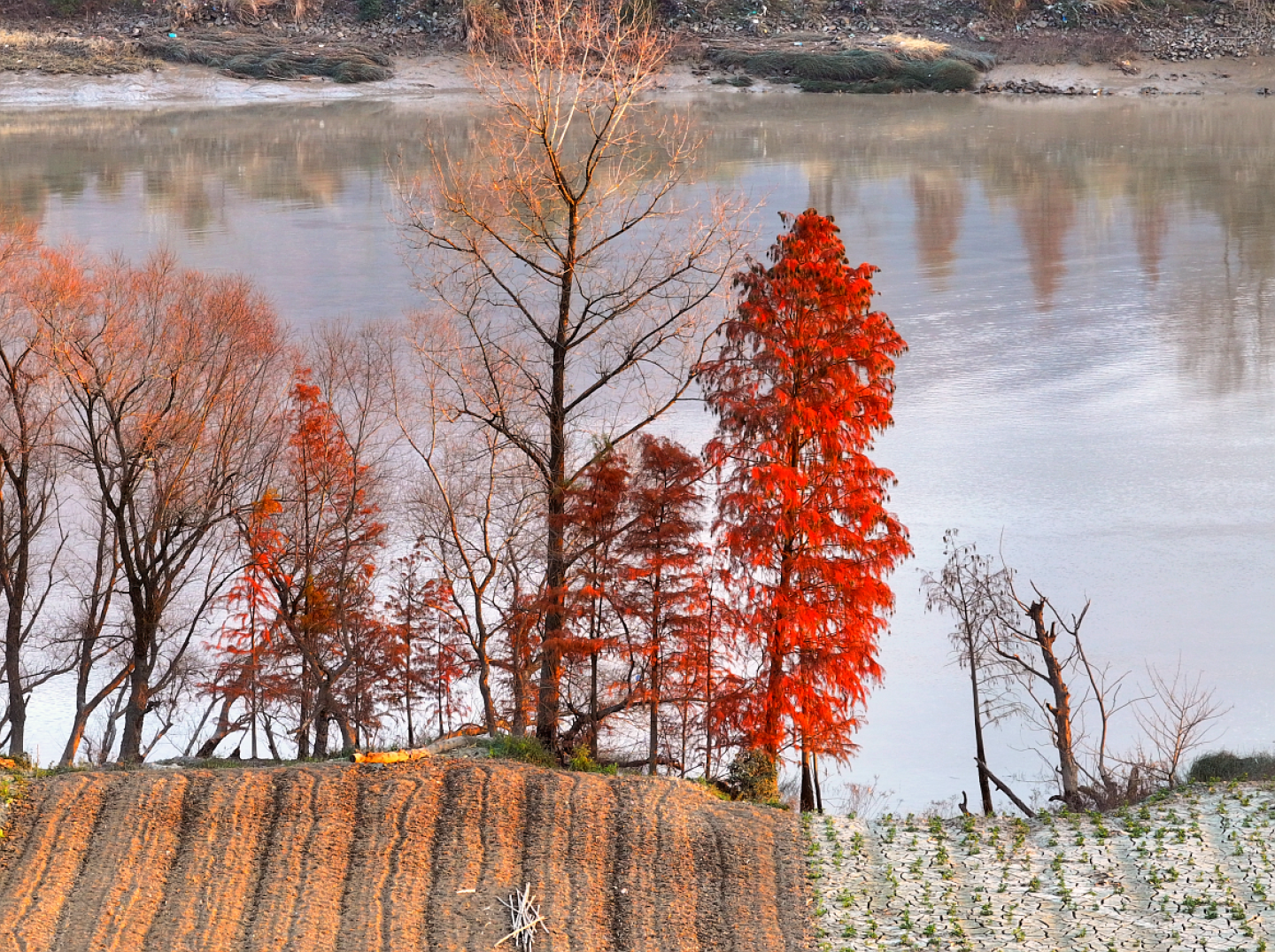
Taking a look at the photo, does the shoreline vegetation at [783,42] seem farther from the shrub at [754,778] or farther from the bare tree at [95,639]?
the shrub at [754,778]

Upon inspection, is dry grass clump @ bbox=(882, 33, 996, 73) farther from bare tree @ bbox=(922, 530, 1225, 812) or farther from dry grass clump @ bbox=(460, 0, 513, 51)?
bare tree @ bbox=(922, 530, 1225, 812)

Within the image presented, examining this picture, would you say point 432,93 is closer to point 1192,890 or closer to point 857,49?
point 857,49

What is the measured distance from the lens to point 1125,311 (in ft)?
110

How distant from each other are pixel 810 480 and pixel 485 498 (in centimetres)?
674

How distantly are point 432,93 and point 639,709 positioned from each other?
53.5 meters

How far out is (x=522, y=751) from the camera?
1572 centimetres

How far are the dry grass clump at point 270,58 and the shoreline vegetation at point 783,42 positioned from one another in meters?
0.09

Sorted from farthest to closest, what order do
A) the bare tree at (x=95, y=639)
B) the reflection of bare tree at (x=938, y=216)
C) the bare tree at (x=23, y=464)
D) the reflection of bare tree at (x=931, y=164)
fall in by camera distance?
the reflection of bare tree at (x=938, y=216), the reflection of bare tree at (x=931, y=164), the bare tree at (x=95, y=639), the bare tree at (x=23, y=464)

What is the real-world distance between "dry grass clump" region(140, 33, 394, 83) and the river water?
4.34 meters

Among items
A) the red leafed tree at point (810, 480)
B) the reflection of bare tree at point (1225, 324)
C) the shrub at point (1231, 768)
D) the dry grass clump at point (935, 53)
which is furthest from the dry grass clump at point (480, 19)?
the shrub at point (1231, 768)

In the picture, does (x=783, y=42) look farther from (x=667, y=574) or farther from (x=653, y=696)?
(x=653, y=696)

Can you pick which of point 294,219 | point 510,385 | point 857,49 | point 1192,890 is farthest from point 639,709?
point 857,49

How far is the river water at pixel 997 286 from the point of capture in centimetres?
1975

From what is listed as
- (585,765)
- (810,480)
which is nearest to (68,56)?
(810,480)
